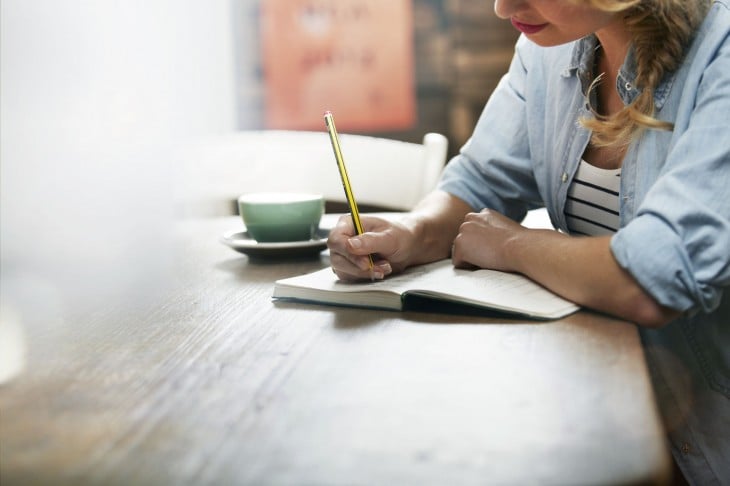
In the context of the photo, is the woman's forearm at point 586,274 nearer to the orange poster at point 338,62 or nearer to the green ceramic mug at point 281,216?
the green ceramic mug at point 281,216

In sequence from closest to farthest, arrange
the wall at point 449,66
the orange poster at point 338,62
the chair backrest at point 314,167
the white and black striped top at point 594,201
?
1. the white and black striped top at point 594,201
2. the chair backrest at point 314,167
3. the orange poster at point 338,62
4. the wall at point 449,66

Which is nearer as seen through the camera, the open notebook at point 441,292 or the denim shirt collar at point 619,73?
the open notebook at point 441,292

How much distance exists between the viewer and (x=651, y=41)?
1.12 m

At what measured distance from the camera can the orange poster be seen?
3.25 metres

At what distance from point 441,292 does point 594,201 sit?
42 centimetres

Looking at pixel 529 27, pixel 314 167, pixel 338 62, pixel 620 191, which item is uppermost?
pixel 529 27

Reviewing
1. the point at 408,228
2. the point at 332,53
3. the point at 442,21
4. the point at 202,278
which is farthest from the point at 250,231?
the point at 442,21

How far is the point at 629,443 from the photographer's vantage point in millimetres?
585

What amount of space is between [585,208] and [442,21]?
90.8 inches

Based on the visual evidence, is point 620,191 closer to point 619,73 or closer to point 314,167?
point 619,73

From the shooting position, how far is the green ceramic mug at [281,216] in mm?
1332

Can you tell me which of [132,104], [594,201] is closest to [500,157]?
[594,201]

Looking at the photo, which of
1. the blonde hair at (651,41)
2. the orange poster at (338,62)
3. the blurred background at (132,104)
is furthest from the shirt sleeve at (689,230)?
the orange poster at (338,62)

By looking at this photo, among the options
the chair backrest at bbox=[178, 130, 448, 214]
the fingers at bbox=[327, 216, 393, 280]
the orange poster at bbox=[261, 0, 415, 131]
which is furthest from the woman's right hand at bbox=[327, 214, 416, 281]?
the orange poster at bbox=[261, 0, 415, 131]
